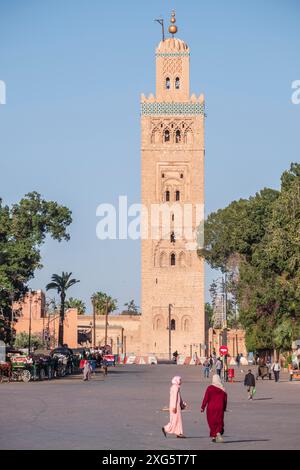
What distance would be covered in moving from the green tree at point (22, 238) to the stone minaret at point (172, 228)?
102 feet

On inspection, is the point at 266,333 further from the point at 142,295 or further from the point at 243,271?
the point at 142,295

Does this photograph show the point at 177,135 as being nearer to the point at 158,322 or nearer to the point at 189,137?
the point at 189,137

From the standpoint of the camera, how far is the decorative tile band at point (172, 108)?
4402 inches

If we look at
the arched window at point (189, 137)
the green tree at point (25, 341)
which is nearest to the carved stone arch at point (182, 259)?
the arched window at point (189, 137)

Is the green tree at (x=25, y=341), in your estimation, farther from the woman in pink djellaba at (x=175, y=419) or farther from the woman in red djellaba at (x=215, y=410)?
the woman in red djellaba at (x=215, y=410)

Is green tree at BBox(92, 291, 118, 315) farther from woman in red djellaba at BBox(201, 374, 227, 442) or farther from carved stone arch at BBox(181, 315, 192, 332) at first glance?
woman in red djellaba at BBox(201, 374, 227, 442)

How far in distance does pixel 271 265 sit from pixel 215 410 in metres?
45.6

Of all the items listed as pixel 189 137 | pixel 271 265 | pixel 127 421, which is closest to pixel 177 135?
pixel 189 137

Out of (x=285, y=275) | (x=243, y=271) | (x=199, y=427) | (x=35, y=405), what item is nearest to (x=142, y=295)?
(x=243, y=271)

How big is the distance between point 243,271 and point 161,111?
132ft

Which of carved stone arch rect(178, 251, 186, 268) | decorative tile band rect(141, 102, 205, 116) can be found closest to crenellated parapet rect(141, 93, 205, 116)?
decorative tile band rect(141, 102, 205, 116)

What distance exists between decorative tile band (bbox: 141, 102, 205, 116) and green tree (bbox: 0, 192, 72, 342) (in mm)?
36725
